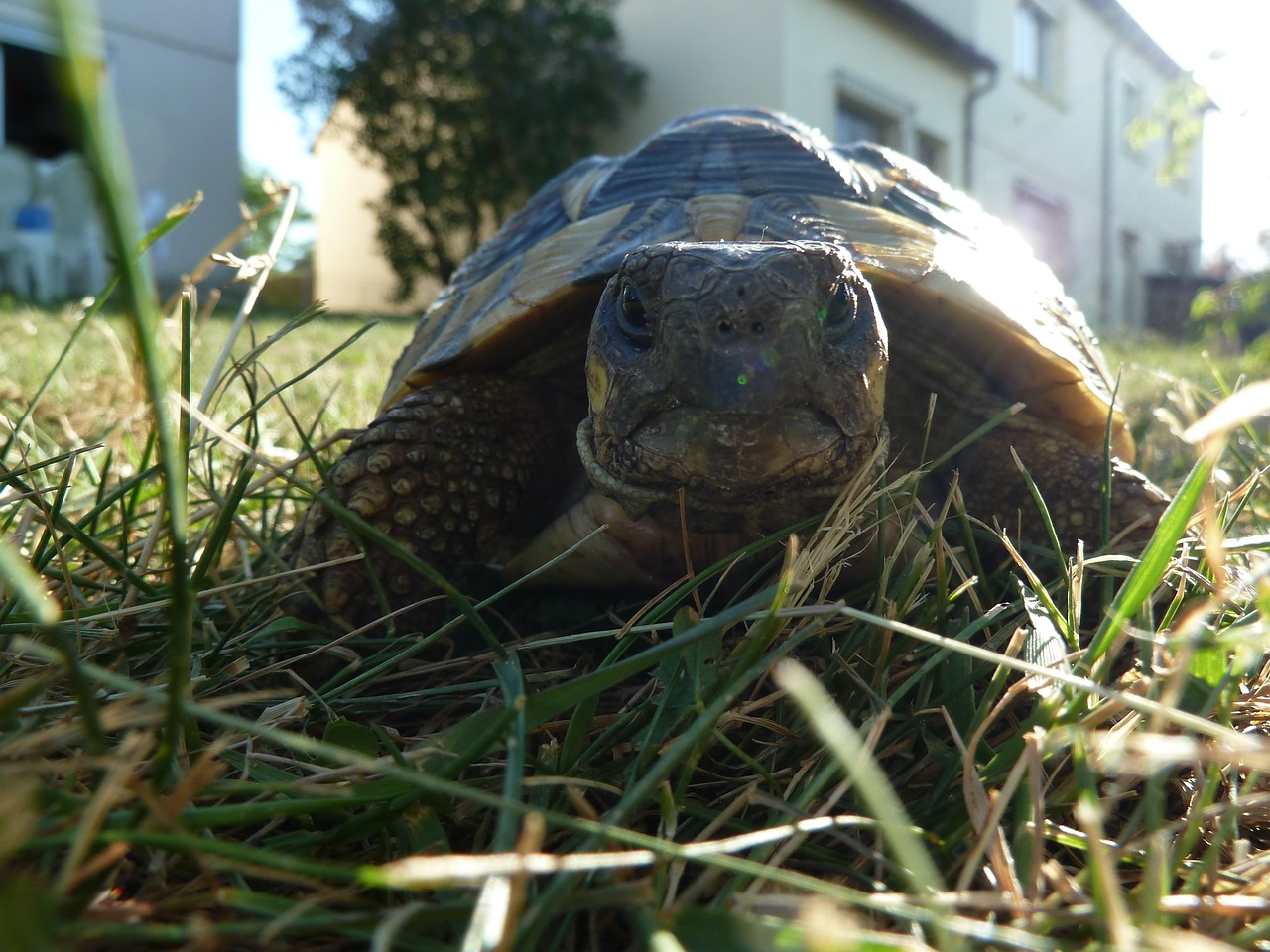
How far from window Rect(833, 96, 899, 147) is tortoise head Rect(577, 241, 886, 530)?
12372mm

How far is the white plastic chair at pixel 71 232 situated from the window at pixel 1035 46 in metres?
16.4

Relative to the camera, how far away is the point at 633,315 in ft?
4.26

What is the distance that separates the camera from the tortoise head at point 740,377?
115 cm

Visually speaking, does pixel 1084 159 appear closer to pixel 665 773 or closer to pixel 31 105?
pixel 31 105

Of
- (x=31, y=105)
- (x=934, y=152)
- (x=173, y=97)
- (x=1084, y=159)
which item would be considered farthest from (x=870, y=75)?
(x=31, y=105)

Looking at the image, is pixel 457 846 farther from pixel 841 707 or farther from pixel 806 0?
pixel 806 0

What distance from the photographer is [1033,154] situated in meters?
16.6

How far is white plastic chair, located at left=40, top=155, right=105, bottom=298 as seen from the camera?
41.9 ft

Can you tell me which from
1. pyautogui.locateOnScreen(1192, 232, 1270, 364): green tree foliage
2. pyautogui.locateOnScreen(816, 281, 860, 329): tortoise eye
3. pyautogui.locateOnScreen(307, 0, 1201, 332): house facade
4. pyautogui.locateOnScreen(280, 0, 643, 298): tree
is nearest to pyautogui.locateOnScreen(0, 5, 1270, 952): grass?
pyautogui.locateOnScreen(816, 281, 860, 329): tortoise eye

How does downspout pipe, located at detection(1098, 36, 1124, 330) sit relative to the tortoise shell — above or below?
above

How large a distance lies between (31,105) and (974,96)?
17361 mm

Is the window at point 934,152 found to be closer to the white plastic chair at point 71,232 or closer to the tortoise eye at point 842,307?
the white plastic chair at point 71,232

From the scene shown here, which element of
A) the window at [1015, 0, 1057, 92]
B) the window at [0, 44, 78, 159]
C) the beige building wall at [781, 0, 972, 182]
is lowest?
the beige building wall at [781, 0, 972, 182]

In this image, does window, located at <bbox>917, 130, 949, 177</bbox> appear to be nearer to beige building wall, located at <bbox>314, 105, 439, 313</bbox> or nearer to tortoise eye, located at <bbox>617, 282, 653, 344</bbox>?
beige building wall, located at <bbox>314, 105, 439, 313</bbox>
